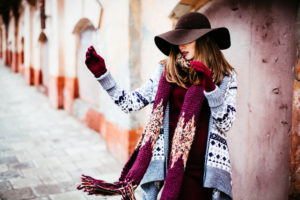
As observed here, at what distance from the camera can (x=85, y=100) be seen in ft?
24.4

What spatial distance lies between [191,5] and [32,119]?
552cm

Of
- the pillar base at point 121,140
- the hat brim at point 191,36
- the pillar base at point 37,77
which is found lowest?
the pillar base at point 121,140

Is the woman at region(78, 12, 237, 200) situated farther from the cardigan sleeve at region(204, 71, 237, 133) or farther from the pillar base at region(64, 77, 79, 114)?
the pillar base at region(64, 77, 79, 114)

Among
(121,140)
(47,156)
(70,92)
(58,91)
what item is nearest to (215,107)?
(121,140)

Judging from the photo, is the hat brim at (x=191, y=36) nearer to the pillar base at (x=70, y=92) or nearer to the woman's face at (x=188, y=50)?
the woman's face at (x=188, y=50)

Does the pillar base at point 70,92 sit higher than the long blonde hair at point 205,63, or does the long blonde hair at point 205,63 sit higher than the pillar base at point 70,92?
the long blonde hair at point 205,63

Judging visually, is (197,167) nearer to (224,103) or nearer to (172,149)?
(172,149)

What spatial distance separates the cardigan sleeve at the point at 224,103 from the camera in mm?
1643

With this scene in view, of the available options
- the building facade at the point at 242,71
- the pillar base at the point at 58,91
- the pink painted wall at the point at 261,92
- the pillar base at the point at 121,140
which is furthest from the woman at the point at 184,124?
the pillar base at the point at 58,91

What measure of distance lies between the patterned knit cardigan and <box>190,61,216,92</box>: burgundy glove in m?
0.03

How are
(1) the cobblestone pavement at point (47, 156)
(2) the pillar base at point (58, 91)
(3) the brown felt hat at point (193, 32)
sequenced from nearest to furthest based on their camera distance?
(3) the brown felt hat at point (193, 32) < (1) the cobblestone pavement at point (47, 156) < (2) the pillar base at point (58, 91)

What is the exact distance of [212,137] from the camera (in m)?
1.80

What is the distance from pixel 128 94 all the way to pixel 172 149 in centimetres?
49

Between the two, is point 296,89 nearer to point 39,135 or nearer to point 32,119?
point 39,135
